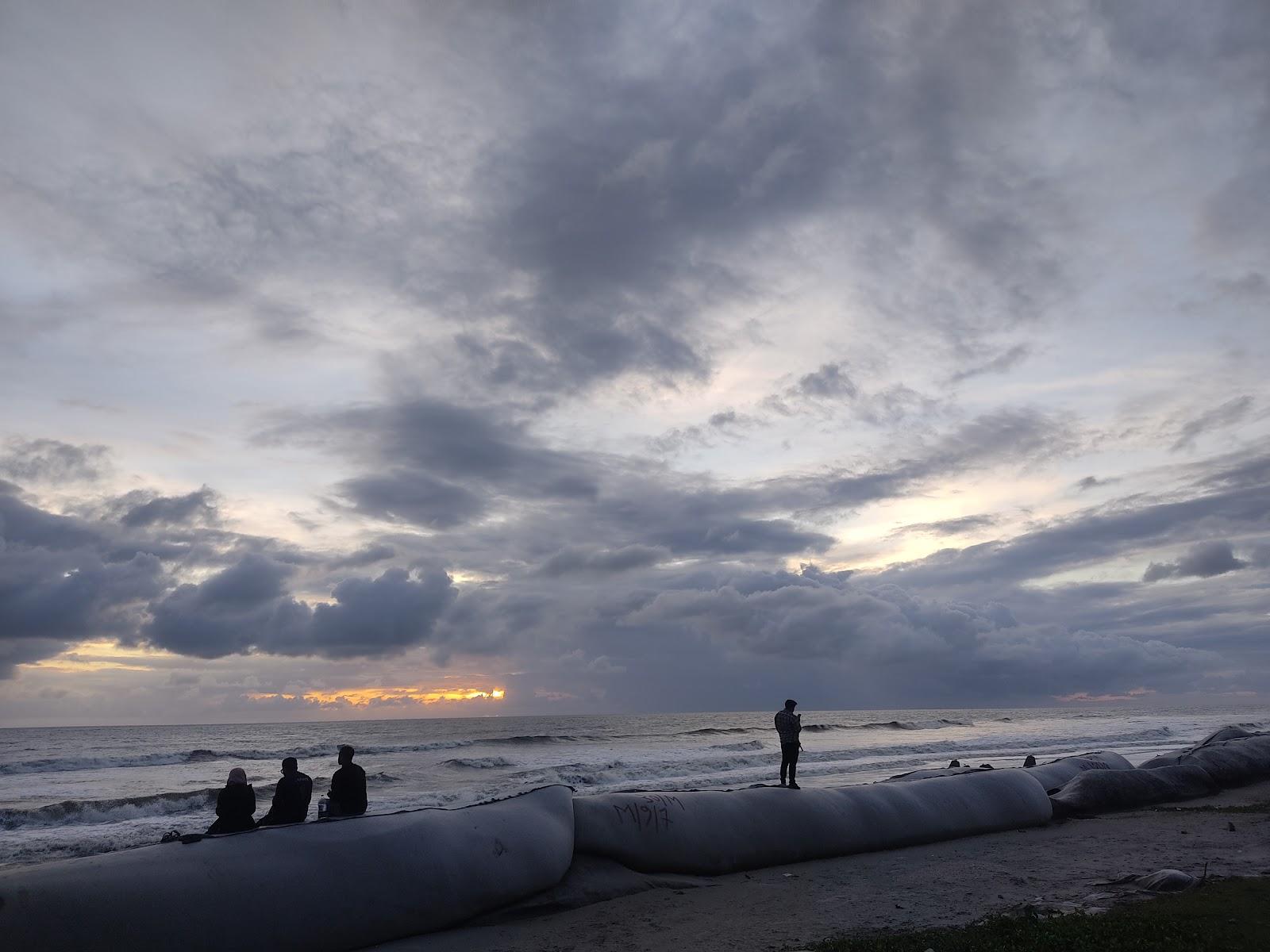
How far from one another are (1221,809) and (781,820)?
8.54 m

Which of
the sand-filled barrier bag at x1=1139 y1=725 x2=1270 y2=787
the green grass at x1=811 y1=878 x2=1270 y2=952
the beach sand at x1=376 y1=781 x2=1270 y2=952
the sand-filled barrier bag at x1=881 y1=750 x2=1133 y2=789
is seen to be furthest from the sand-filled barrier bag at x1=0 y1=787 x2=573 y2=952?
the sand-filled barrier bag at x1=1139 y1=725 x2=1270 y2=787

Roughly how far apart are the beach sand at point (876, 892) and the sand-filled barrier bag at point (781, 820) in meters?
0.24

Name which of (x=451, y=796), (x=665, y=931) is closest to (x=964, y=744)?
(x=451, y=796)

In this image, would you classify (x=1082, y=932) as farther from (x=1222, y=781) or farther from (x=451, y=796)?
(x=451, y=796)

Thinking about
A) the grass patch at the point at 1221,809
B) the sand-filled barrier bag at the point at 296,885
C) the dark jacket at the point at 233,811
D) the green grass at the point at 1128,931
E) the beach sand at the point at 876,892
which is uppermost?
the dark jacket at the point at 233,811

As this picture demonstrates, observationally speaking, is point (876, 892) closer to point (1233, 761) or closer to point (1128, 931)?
point (1128, 931)

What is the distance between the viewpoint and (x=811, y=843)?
11289 millimetres

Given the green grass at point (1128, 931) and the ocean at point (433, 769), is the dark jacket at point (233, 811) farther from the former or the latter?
the ocean at point (433, 769)

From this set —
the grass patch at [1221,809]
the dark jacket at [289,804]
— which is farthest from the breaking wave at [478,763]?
the dark jacket at [289,804]

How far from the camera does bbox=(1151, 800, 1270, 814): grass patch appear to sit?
13555mm

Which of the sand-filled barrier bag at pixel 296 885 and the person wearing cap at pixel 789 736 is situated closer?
the sand-filled barrier bag at pixel 296 885

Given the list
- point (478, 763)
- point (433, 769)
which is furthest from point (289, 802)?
point (478, 763)

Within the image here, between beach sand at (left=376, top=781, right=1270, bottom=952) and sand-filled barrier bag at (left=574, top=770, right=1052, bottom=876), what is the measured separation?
24cm

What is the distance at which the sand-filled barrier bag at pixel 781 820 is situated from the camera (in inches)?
405
